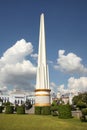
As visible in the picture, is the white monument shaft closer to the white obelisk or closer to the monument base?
the white obelisk

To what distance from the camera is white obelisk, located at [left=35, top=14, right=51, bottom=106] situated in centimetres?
5092

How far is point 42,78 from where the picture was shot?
5288 centimetres

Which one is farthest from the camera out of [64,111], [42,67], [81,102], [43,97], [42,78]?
[42,67]

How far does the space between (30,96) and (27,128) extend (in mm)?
165338

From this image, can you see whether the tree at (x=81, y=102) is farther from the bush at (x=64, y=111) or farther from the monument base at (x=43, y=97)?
the monument base at (x=43, y=97)

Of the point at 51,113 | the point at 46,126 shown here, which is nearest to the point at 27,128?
the point at 46,126

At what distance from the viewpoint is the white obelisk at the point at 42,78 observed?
50925 mm

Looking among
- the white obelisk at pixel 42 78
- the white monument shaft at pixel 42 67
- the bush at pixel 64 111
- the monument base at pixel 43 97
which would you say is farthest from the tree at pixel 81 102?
the white monument shaft at pixel 42 67

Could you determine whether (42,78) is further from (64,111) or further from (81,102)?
(64,111)

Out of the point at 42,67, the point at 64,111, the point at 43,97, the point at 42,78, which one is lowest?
the point at 64,111

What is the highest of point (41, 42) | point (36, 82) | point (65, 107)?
point (41, 42)

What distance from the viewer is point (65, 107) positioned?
33.8 metres

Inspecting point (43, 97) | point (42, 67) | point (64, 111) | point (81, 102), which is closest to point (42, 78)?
point (42, 67)

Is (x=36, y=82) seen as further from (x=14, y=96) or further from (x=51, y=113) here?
(x=14, y=96)
